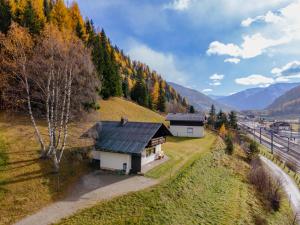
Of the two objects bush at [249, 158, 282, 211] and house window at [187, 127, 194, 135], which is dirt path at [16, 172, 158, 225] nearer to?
bush at [249, 158, 282, 211]

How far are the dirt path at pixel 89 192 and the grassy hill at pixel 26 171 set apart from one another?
3.09 feet

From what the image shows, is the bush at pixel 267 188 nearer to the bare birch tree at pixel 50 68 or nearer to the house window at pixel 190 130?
the house window at pixel 190 130

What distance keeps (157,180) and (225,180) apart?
461 inches

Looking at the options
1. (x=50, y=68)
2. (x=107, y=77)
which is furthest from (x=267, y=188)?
(x=107, y=77)

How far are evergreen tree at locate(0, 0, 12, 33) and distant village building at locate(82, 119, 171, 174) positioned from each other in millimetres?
25478

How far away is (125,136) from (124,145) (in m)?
1.69

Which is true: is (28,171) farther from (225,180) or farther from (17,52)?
(225,180)

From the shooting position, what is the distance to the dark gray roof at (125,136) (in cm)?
2477

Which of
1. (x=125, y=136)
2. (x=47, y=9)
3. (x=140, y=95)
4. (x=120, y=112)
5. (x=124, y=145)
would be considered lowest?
(x=124, y=145)

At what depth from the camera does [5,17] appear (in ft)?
123

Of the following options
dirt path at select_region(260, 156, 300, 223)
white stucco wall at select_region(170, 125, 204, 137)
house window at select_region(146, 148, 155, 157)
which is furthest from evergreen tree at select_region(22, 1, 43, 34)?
dirt path at select_region(260, 156, 300, 223)

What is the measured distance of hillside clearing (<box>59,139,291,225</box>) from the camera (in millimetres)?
16875

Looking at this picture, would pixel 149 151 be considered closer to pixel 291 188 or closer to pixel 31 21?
pixel 291 188

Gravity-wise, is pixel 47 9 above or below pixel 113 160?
above
